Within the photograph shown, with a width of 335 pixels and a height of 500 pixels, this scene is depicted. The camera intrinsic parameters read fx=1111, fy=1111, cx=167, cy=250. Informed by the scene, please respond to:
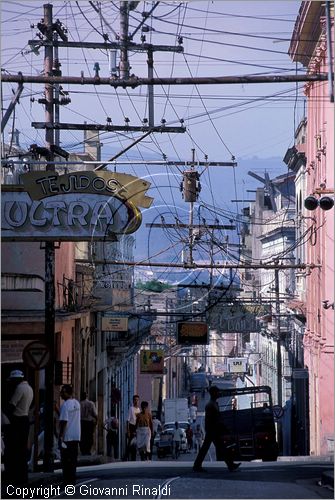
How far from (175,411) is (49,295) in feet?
127

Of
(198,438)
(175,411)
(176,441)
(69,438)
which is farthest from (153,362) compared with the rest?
(69,438)

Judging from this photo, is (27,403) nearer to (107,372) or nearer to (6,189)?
(6,189)

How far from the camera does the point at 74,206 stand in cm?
2034

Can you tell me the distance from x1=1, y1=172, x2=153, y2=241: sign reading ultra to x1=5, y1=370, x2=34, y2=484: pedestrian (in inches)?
177

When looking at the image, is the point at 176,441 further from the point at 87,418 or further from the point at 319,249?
the point at 87,418

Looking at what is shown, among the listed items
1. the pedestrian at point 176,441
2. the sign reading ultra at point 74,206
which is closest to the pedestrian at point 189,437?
the pedestrian at point 176,441

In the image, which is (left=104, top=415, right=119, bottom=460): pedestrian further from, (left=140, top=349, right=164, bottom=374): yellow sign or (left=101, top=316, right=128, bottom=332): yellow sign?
(left=140, top=349, right=164, bottom=374): yellow sign

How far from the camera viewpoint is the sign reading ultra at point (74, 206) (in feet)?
66.1

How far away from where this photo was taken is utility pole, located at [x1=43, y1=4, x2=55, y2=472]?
20469 mm

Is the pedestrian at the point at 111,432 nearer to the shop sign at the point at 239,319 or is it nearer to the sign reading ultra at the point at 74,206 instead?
the shop sign at the point at 239,319

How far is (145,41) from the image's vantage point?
2139cm

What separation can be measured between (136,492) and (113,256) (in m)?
34.5

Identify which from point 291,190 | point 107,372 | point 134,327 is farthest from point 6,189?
point 291,190

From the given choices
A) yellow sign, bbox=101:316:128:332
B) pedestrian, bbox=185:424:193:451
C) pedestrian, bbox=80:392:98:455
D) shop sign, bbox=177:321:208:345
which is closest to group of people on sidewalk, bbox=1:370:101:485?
pedestrian, bbox=80:392:98:455
